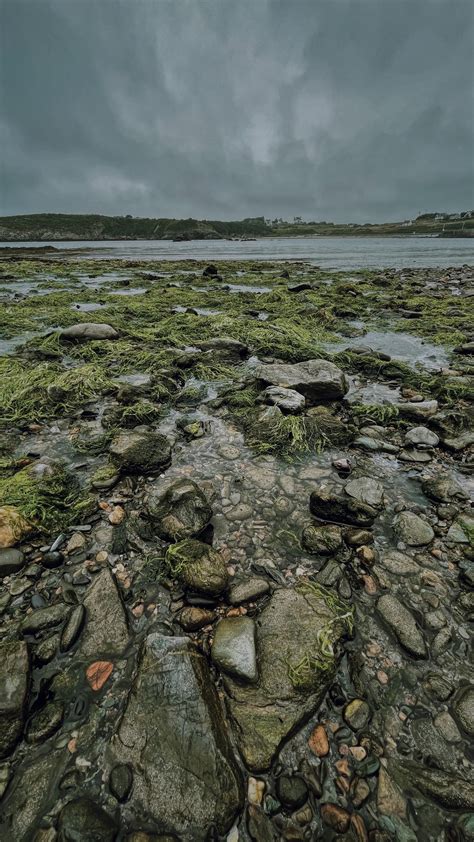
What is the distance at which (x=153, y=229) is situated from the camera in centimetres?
12912

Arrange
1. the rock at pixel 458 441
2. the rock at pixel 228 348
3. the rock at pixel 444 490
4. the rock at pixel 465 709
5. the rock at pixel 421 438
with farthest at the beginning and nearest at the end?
the rock at pixel 228 348 < the rock at pixel 421 438 < the rock at pixel 458 441 < the rock at pixel 444 490 < the rock at pixel 465 709

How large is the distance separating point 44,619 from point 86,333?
786 centimetres

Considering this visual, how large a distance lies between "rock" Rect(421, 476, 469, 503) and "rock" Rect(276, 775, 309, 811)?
2.62 metres

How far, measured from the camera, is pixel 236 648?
6.71ft

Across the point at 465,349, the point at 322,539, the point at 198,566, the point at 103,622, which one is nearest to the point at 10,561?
the point at 103,622

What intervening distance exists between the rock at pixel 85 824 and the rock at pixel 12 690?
1.41ft

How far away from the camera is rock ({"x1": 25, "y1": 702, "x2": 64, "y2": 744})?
1.70 m

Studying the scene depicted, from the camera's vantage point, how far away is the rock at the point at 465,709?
1.77 meters

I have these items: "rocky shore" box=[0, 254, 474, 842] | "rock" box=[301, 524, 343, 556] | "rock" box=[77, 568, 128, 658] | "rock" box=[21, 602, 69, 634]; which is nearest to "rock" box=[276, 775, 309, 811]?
"rocky shore" box=[0, 254, 474, 842]

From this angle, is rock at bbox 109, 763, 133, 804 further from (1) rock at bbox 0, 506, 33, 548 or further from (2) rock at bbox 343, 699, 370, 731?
(1) rock at bbox 0, 506, 33, 548

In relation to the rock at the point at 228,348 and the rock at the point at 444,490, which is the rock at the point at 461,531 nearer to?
the rock at the point at 444,490

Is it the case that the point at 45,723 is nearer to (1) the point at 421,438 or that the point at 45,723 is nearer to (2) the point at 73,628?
(2) the point at 73,628

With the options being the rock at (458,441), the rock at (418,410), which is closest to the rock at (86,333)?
the rock at (418,410)

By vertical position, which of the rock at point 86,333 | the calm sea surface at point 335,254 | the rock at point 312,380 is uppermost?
the calm sea surface at point 335,254
